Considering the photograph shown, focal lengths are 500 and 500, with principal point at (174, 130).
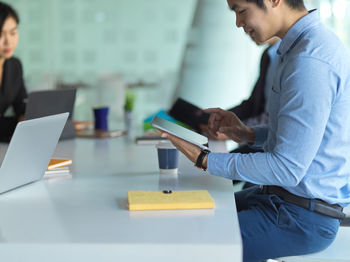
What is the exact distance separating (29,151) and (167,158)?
51 cm

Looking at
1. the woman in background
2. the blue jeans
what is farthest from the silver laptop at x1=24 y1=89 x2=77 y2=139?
the blue jeans

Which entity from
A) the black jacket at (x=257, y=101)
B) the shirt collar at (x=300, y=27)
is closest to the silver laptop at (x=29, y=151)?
the shirt collar at (x=300, y=27)

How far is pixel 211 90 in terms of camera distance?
4973 mm

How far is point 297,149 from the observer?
1474 millimetres

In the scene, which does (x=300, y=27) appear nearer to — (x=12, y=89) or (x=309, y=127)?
(x=309, y=127)

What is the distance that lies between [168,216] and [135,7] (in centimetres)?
404

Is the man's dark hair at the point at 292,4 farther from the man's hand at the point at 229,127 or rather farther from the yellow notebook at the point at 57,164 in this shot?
the yellow notebook at the point at 57,164

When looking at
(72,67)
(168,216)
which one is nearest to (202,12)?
(72,67)

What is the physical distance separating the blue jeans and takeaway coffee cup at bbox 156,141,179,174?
1.11 feet

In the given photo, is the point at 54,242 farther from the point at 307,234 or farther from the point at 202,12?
the point at 202,12

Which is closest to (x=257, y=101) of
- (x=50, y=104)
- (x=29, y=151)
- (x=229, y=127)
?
(x=229, y=127)

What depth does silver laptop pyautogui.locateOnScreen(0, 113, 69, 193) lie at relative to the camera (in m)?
1.50

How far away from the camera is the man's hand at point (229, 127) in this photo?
211cm

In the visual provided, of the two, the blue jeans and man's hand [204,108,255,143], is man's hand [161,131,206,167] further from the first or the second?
man's hand [204,108,255,143]
